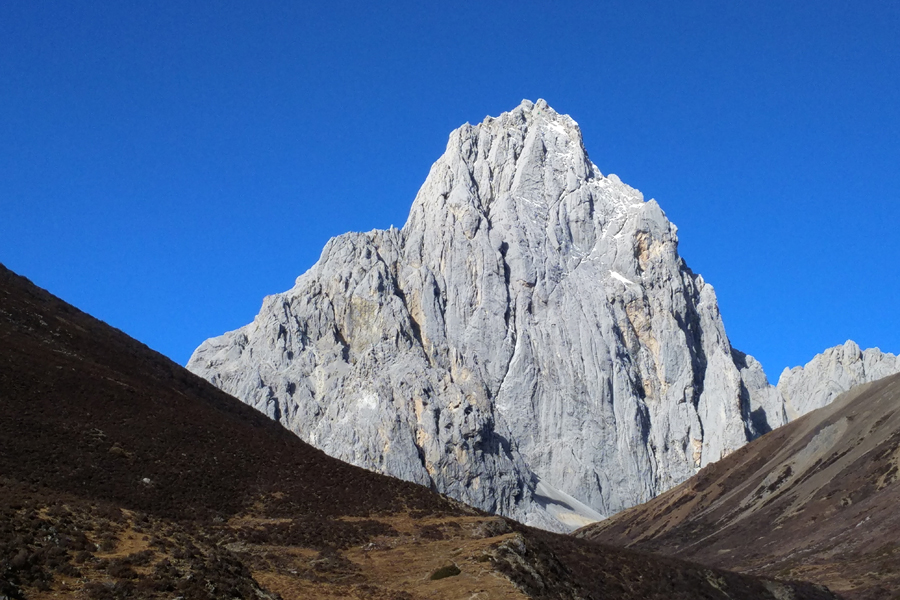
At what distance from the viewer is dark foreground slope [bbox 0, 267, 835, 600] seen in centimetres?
3059

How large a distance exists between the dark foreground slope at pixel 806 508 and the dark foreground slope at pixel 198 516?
2255cm

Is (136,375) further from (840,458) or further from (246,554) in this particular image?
(840,458)

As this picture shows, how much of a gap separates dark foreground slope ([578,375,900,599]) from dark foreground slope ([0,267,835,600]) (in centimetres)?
2255

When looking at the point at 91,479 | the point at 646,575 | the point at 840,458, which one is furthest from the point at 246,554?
the point at 840,458

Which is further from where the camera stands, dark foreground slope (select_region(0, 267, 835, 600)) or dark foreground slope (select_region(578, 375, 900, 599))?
dark foreground slope (select_region(578, 375, 900, 599))

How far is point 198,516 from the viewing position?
166 ft

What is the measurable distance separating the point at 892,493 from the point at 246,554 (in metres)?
87.9

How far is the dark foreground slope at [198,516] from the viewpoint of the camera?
100ft

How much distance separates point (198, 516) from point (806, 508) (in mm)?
94853

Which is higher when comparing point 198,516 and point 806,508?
point 806,508

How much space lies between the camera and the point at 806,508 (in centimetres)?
12081

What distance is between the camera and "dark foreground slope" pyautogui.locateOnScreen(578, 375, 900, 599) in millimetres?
94750

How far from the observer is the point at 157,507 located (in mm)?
50156

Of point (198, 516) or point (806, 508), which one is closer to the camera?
point (198, 516)
